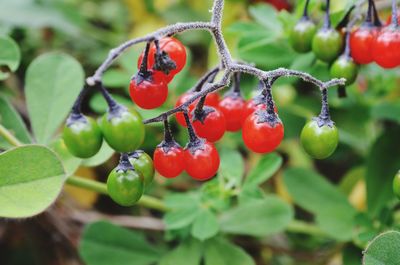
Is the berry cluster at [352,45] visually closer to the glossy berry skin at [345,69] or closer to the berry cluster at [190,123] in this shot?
the glossy berry skin at [345,69]

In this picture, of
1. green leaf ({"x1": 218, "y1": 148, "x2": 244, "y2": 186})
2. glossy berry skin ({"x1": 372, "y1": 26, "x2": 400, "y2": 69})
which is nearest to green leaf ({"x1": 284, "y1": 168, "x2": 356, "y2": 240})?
green leaf ({"x1": 218, "y1": 148, "x2": 244, "y2": 186})

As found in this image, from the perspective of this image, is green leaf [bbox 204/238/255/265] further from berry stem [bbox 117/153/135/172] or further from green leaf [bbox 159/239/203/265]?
berry stem [bbox 117/153/135/172]

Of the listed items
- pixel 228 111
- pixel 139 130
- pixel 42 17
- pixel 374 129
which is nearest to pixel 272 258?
pixel 374 129

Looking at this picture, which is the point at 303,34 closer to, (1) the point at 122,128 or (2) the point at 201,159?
(2) the point at 201,159

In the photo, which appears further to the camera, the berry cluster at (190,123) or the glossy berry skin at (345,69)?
the glossy berry skin at (345,69)

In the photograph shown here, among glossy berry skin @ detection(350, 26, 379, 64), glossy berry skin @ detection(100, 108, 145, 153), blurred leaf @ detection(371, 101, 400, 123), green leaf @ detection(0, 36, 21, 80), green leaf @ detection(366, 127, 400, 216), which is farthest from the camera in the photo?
blurred leaf @ detection(371, 101, 400, 123)

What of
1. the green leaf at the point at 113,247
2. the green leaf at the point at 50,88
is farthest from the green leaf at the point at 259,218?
the green leaf at the point at 50,88

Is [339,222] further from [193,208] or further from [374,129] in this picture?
[374,129]
